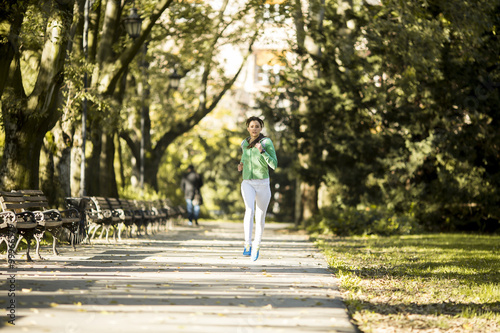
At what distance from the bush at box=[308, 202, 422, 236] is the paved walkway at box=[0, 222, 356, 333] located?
417 inches

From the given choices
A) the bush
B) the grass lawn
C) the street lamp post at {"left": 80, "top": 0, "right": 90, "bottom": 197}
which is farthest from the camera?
the bush

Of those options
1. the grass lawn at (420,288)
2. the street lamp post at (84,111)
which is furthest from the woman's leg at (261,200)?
the street lamp post at (84,111)

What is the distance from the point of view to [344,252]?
53.5 feet

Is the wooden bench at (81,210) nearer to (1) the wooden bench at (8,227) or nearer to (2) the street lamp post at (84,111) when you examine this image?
(2) the street lamp post at (84,111)

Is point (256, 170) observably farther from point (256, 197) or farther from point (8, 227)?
point (8, 227)

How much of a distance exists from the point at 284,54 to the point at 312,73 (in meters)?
1.63

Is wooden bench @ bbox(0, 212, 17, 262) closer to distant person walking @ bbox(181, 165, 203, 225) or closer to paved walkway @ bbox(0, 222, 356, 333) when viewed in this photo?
paved walkway @ bbox(0, 222, 356, 333)

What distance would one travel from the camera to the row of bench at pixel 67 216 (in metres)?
11.9

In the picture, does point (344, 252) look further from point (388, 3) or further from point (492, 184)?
point (492, 184)

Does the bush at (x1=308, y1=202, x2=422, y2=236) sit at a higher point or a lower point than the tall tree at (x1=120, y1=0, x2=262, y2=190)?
lower

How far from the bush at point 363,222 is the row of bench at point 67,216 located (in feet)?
16.1

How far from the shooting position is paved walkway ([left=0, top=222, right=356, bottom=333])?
658 centimetres

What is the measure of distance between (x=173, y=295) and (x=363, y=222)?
53.2ft

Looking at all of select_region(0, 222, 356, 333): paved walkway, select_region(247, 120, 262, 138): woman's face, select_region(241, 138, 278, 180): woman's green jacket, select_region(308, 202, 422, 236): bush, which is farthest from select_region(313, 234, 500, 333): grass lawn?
select_region(308, 202, 422, 236): bush
